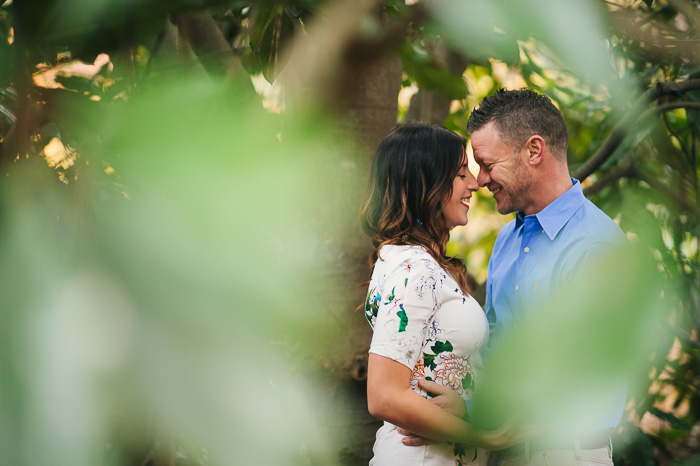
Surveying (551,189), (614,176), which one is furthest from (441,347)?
(614,176)

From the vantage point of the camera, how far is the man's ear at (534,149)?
1523 millimetres

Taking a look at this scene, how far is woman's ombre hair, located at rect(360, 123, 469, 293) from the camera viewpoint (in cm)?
130

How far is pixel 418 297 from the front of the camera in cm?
115

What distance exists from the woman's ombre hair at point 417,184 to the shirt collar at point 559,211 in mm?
255

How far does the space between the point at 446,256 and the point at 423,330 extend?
25 cm

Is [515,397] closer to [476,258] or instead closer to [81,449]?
[81,449]

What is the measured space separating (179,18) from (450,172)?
1074 millimetres

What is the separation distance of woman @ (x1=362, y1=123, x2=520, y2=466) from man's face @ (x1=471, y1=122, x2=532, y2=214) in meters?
0.17

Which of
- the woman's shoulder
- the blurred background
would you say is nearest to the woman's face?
the woman's shoulder

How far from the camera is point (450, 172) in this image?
130cm

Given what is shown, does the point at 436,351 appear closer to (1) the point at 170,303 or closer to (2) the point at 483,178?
(2) the point at 483,178

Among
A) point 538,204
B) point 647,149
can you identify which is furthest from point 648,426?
point 647,149

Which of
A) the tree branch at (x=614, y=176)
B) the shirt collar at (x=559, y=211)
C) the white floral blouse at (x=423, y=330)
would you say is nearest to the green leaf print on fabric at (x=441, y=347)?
the white floral blouse at (x=423, y=330)

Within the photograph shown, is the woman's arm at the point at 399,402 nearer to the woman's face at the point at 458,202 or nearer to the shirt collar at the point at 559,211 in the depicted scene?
the woman's face at the point at 458,202
